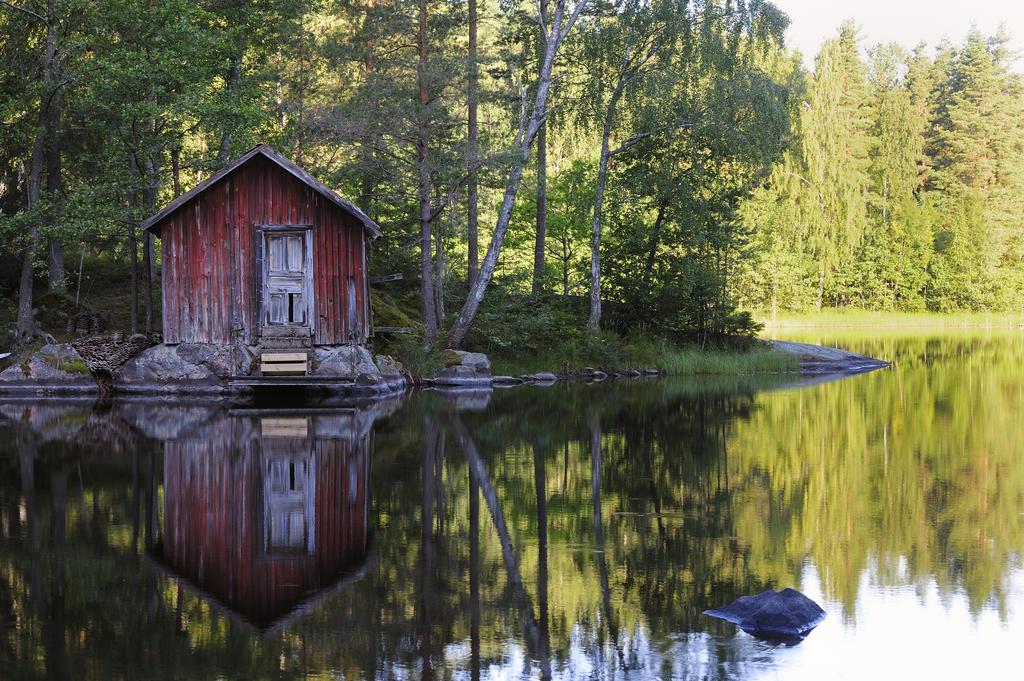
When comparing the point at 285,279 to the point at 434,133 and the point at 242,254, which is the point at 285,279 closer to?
the point at 242,254

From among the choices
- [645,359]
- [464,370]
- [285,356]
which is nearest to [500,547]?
[285,356]

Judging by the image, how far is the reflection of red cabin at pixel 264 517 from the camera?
8344mm

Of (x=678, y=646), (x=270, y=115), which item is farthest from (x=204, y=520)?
(x=270, y=115)

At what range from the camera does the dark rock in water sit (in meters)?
7.31

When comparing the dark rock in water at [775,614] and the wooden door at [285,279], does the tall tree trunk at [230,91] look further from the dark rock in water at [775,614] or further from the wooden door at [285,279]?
the dark rock in water at [775,614]

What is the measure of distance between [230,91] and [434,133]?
5.18m

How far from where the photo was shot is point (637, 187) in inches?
1316

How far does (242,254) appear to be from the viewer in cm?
2538

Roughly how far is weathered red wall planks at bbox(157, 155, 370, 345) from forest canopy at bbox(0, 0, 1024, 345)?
2.14 meters

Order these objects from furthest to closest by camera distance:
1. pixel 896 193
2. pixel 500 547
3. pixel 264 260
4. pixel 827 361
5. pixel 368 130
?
pixel 896 193 → pixel 827 361 → pixel 368 130 → pixel 264 260 → pixel 500 547

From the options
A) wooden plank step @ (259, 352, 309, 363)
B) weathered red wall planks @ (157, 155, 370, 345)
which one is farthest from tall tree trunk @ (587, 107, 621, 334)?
wooden plank step @ (259, 352, 309, 363)

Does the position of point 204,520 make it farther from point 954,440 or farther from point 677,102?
point 677,102

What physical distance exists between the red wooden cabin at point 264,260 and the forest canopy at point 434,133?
2.29 metres

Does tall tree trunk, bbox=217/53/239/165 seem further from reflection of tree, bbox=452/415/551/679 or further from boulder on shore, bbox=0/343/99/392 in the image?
reflection of tree, bbox=452/415/551/679
